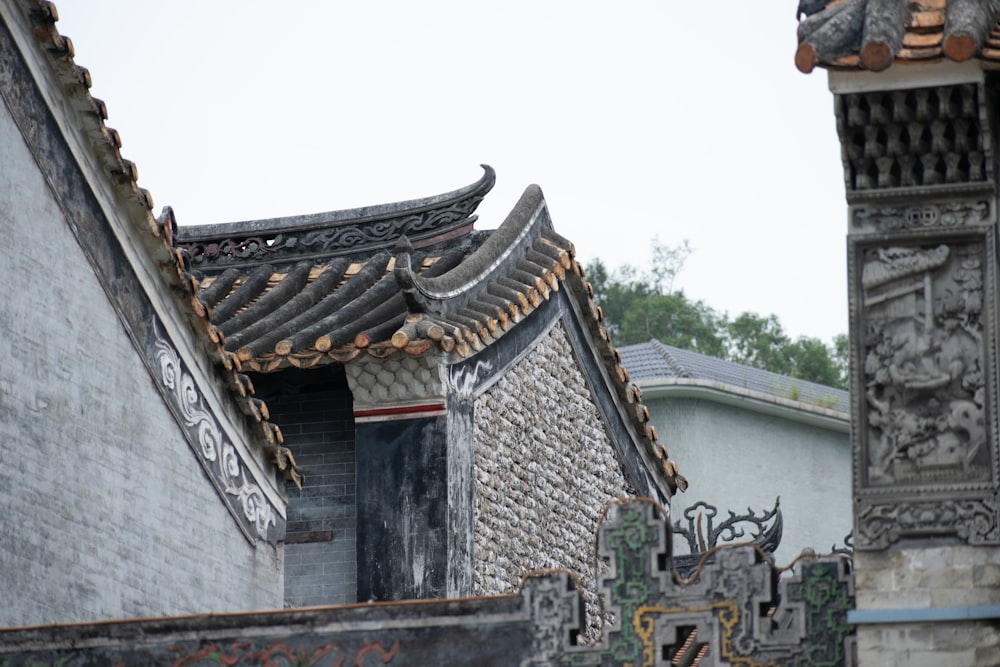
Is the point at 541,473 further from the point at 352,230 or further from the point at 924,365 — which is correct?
the point at 924,365

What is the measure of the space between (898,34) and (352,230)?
10832 mm

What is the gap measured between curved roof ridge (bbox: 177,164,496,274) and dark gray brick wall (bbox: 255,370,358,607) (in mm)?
2801

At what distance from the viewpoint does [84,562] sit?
1455 centimetres

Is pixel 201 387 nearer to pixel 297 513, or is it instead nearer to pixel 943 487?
pixel 297 513

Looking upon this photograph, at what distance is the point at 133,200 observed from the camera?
50.3 ft

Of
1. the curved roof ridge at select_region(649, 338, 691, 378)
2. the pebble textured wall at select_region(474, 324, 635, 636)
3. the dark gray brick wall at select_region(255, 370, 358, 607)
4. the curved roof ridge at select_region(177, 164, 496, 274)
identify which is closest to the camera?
the dark gray brick wall at select_region(255, 370, 358, 607)

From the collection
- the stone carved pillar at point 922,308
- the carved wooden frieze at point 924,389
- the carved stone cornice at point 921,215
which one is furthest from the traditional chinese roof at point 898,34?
the carved wooden frieze at point 924,389

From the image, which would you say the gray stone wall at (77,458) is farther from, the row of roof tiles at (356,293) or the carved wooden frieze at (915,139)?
the carved wooden frieze at (915,139)

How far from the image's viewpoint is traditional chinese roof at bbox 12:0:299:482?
47.7 feet

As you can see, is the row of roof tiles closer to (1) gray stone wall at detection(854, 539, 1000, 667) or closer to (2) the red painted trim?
(2) the red painted trim

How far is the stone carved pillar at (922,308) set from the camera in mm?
11938

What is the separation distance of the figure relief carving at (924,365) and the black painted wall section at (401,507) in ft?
22.3

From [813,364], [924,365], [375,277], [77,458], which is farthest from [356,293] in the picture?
[813,364]

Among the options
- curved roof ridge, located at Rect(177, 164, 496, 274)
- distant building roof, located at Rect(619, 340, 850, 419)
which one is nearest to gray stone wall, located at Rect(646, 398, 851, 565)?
distant building roof, located at Rect(619, 340, 850, 419)
